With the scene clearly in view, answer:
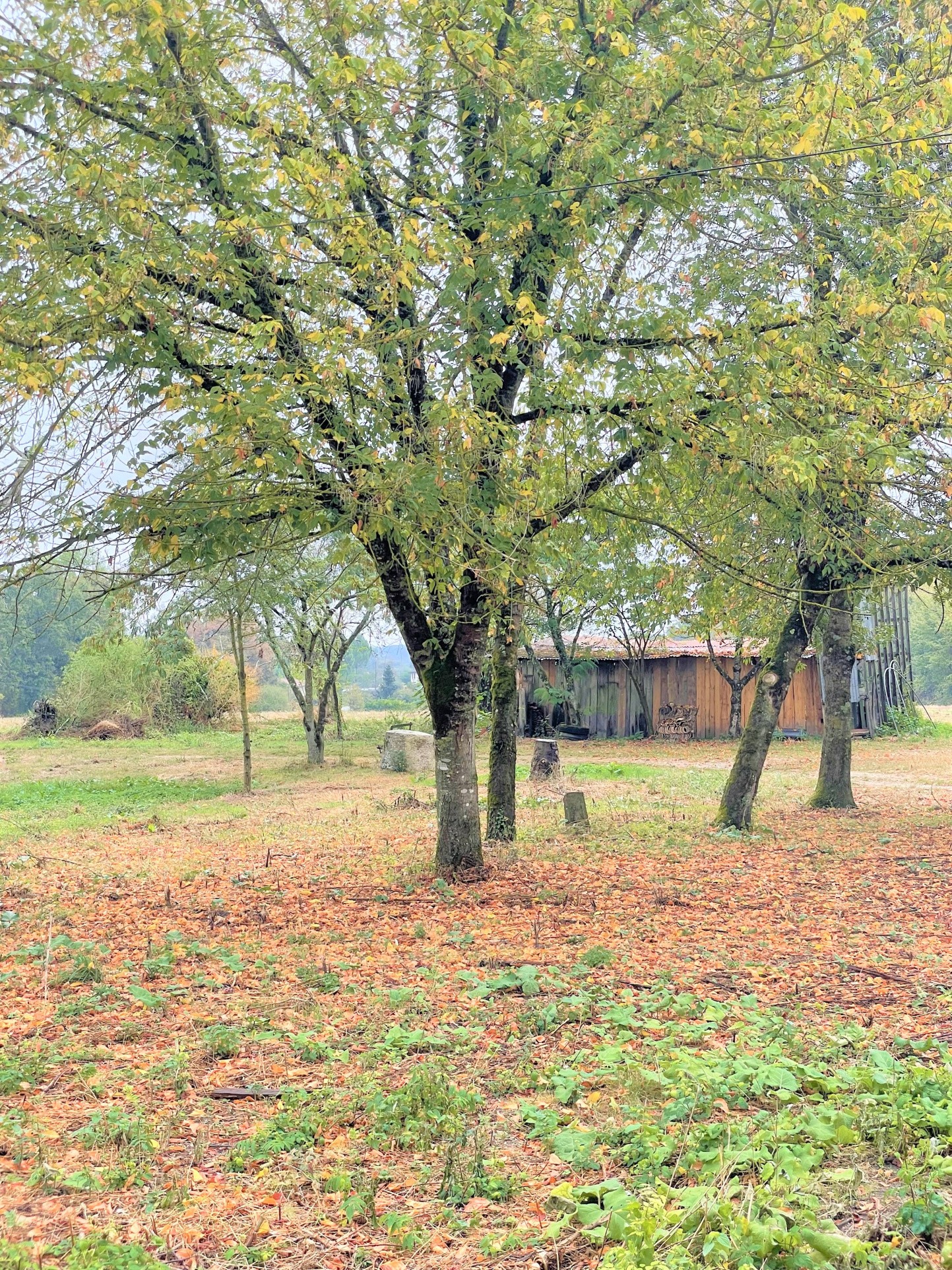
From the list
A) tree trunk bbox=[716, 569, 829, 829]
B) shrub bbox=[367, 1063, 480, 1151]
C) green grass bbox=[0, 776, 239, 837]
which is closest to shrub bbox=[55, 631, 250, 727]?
green grass bbox=[0, 776, 239, 837]

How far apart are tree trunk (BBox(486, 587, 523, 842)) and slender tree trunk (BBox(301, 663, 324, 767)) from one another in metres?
11.9

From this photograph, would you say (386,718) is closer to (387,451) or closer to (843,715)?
A: (843,715)

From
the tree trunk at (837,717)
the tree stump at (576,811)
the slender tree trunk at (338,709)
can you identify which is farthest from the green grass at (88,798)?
the tree trunk at (837,717)

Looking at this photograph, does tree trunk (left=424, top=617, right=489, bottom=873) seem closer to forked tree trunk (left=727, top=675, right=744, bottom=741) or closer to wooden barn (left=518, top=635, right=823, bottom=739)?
forked tree trunk (left=727, top=675, right=744, bottom=741)

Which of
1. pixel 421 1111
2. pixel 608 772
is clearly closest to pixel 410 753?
pixel 608 772

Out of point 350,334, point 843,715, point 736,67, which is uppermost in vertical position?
point 736,67

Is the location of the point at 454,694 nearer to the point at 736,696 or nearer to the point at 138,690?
the point at 736,696

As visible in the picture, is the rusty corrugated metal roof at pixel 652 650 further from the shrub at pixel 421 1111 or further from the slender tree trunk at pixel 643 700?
the shrub at pixel 421 1111

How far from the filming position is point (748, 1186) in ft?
9.61

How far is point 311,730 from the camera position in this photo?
2281 cm

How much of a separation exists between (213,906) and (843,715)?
10.0m

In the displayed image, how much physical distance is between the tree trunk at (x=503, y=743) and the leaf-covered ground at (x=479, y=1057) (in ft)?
1.48

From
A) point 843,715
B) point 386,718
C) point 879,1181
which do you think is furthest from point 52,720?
point 879,1181

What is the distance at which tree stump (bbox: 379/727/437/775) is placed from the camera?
21344 millimetres
